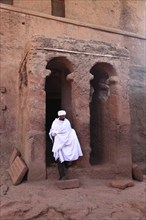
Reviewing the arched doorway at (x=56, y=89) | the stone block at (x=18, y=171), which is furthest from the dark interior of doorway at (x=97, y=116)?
the stone block at (x=18, y=171)

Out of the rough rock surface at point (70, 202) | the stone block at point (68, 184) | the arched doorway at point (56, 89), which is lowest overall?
the rough rock surface at point (70, 202)

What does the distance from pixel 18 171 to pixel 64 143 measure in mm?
1095

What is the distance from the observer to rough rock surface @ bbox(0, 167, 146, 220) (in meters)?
4.39

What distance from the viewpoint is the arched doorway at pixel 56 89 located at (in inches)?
262

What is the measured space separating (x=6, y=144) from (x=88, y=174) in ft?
9.15

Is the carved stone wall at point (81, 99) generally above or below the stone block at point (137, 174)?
above

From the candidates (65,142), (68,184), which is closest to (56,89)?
(65,142)

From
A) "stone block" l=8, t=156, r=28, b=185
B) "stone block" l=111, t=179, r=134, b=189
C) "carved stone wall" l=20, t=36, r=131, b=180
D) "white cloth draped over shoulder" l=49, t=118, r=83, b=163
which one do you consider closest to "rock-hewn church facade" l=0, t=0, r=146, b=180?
"carved stone wall" l=20, t=36, r=131, b=180

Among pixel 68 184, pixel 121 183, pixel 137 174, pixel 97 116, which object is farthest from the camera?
pixel 97 116

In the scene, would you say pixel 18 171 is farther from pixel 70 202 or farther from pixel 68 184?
pixel 70 202

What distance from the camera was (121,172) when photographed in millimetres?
6250

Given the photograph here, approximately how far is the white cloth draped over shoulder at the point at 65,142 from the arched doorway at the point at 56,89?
3.00 ft

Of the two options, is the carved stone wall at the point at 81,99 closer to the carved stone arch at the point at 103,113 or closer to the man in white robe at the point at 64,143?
the carved stone arch at the point at 103,113

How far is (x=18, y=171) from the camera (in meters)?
5.69
